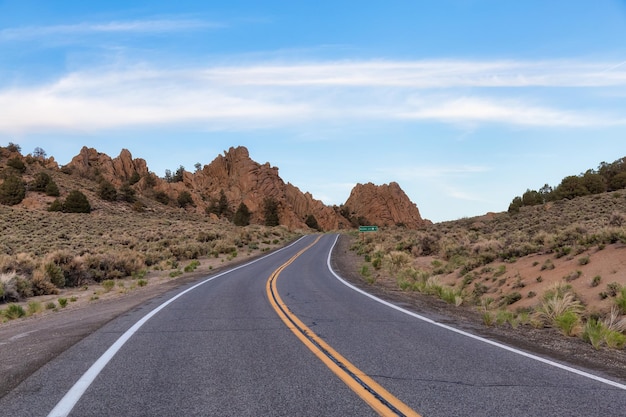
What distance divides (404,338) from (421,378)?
8.57 ft

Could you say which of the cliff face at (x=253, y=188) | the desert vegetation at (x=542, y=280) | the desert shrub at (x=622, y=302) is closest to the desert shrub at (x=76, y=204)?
the desert vegetation at (x=542, y=280)

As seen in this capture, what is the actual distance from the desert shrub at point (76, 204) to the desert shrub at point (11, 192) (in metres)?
5.99

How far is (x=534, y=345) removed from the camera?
8336 mm

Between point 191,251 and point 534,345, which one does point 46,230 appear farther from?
point 534,345

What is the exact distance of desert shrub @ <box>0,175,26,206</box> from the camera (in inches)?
2518

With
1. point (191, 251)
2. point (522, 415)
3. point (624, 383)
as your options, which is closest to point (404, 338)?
point (624, 383)

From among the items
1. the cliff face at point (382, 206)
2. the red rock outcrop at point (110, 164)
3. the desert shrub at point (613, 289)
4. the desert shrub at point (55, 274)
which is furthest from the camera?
the cliff face at point (382, 206)

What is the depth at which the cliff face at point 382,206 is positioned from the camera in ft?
509

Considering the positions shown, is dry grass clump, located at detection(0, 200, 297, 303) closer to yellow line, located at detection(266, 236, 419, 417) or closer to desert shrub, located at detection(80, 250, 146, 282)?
desert shrub, located at detection(80, 250, 146, 282)

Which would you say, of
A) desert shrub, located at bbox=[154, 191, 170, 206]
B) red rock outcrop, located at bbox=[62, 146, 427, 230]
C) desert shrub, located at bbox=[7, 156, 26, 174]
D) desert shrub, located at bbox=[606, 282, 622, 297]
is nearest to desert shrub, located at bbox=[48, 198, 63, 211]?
desert shrub, located at bbox=[7, 156, 26, 174]

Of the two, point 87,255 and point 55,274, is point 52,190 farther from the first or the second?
point 55,274

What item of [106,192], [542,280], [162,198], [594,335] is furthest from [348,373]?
[162,198]

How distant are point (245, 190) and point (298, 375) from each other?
122708 millimetres

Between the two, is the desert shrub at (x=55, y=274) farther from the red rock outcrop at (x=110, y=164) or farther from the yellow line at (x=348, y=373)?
the red rock outcrop at (x=110, y=164)
